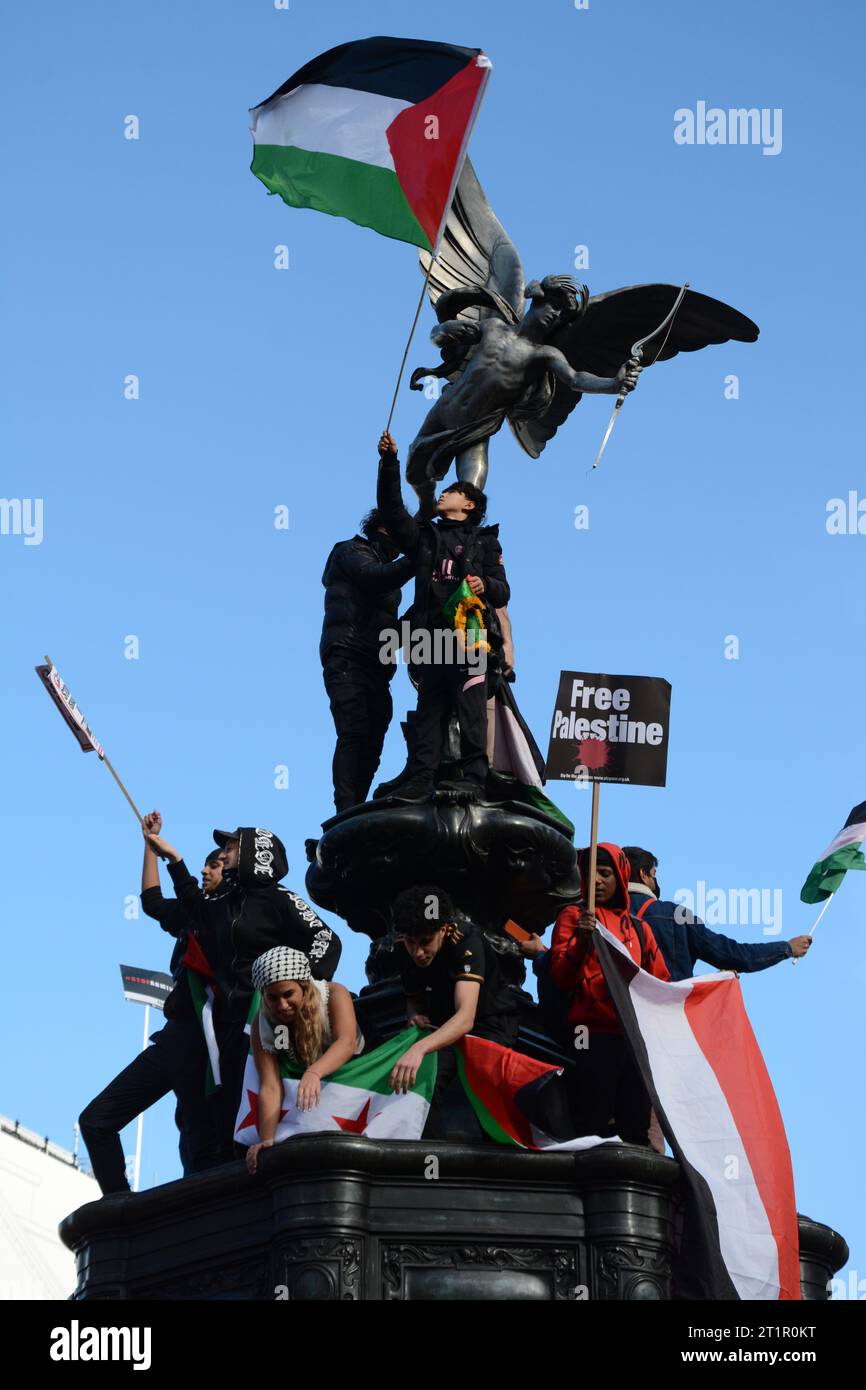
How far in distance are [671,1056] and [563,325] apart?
571cm

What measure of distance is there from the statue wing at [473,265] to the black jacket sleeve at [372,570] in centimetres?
252

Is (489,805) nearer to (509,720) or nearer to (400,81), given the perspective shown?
(509,720)

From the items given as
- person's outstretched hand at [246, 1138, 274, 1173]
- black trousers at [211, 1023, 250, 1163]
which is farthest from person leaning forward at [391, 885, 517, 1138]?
black trousers at [211, 1023, 250, 1163]

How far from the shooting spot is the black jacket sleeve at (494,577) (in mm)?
13875

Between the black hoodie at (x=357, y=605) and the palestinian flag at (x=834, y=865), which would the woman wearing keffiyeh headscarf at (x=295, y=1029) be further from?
the palestinian flag at (x=834, y=865)

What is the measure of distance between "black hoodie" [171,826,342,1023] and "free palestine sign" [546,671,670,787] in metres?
1.90

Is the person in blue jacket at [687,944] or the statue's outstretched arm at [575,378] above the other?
the statue's outstretched arm at [575,378]

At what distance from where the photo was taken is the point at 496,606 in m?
14.0

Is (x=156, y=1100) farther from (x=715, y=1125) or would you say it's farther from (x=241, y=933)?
(x=715, y=1125)

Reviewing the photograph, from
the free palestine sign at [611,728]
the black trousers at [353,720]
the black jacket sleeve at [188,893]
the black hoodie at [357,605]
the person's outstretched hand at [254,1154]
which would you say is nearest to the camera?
the person's outstretched hand at [254,1154]

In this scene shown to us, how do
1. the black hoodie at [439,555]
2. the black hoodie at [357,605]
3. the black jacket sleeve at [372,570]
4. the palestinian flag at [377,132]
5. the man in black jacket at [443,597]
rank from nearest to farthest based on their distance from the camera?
1. the man in black jacket at [443,597]
2. the black hoodie at [439,555]
3. the black jacket sleeve at [372,570]
4. the black hoodie at [357,605]
5. the palestinian flag at [377,132]

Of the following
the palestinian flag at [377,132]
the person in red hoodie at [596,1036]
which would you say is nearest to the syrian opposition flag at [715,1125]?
the person in red hoodie at [596,1036]

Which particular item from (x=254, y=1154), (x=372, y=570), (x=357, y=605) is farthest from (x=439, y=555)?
(x=254, y=1154)
